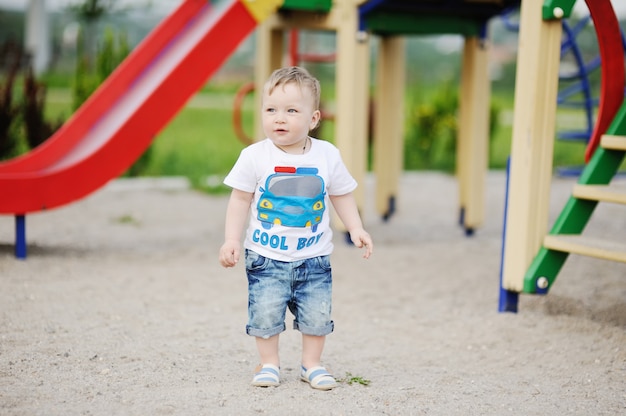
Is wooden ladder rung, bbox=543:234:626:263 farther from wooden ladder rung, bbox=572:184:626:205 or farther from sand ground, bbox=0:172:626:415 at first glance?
sand ground, bbox=0:172:626:415

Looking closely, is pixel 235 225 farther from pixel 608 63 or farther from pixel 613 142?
pixel 608 63

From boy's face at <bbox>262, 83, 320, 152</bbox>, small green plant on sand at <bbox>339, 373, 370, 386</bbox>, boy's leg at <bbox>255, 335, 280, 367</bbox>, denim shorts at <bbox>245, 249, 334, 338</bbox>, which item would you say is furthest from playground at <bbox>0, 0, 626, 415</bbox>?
boy's face at <bbox>262, 83, 320, 152</bbox>

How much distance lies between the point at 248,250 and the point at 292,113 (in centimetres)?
50

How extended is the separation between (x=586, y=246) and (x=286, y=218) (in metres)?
1.54

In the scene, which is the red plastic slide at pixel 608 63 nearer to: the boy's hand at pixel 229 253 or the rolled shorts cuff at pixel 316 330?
the rolled shorts cuff at pixel 316 330

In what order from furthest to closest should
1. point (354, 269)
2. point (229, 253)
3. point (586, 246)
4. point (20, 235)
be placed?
point (354, 269) < point (20, 235) < point (586, 246) < point (229, 253)

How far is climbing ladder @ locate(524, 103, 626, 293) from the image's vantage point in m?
3.64

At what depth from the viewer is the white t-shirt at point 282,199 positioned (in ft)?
9.04

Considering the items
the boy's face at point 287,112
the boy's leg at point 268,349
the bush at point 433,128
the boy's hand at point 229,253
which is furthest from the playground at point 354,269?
the bush at point 433,128

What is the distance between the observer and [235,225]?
109 inches

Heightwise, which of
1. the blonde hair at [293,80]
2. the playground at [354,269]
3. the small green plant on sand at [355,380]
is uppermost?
the blonde hair at [293,80]

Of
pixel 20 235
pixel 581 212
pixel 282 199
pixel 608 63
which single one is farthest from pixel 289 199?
pixel 20 235

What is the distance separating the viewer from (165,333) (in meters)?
3.46

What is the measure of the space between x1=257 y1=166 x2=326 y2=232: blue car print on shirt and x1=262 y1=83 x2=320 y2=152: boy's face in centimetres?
12
